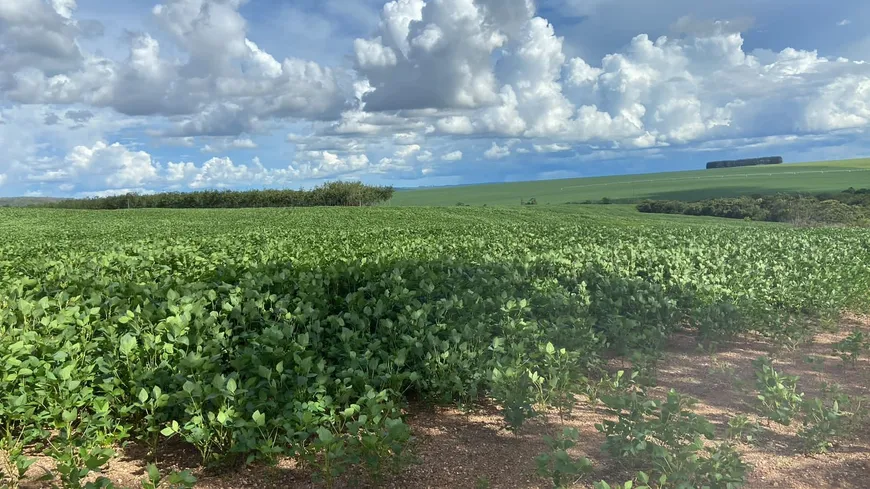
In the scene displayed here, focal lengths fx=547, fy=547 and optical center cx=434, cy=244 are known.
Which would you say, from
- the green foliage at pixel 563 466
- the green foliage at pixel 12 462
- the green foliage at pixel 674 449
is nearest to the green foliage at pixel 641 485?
the green foliage at pixel 674 449

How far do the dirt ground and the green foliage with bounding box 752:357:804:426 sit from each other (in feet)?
0.51

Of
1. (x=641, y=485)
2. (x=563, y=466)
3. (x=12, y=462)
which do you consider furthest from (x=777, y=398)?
(x=12, y=462)

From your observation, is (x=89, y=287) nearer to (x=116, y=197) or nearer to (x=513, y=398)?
(x=513, y=398)

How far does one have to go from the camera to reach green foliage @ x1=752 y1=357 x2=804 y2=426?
4301 mm

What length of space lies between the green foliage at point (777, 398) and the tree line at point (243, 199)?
68124mm

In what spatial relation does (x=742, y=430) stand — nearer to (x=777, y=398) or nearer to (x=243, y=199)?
(x=777, y=398)

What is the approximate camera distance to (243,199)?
7138 centimetres

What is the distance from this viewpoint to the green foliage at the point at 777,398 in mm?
4301

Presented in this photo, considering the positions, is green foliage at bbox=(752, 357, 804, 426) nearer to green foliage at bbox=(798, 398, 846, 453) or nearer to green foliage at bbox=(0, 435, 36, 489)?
green foliage at bbox=(798, 398, 846, 453)

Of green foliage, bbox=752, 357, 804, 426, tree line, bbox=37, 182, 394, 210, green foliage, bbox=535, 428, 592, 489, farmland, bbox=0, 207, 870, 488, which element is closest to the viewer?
green foliage, bbox=535, 428, 592, 489

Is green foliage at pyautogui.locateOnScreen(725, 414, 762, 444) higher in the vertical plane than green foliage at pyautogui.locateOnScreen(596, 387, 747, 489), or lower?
lower

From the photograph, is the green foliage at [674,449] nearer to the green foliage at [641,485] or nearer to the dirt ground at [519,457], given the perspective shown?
the green foliage at [641,485]

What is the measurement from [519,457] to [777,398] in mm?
2318

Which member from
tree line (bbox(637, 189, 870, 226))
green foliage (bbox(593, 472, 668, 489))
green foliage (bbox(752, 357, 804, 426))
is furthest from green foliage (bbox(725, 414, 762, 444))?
tree line (bbox(637, 189, 870, 226))
